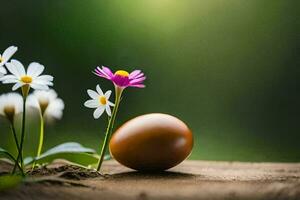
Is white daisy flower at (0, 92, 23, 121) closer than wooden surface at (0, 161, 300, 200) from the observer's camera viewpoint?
No

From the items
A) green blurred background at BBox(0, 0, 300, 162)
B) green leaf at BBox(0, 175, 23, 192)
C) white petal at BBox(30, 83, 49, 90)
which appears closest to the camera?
green leaf at BBox(0, 175, 23, 192)

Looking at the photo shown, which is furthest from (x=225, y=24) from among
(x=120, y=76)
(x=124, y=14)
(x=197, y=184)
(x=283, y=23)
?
(x=197, y=184)

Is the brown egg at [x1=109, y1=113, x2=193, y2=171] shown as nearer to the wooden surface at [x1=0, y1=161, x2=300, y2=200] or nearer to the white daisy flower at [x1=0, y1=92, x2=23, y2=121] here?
the wooden surface at [x1=0, y1=161, x2=300, y2=200]

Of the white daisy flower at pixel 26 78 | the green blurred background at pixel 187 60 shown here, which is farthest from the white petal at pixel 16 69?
the green blurred background at pixel 187 60

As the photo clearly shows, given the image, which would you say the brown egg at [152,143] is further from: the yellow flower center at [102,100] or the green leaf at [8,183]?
the green leaf at [8,183]

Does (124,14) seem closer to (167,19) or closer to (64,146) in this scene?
(167,19)

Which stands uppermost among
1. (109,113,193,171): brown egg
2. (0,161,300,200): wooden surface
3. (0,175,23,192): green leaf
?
(109,113,193,171): brown egg

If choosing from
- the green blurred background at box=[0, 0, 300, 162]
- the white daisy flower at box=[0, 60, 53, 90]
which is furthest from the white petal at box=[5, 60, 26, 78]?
the green blurred background at box=[0, 0, 300, 162]

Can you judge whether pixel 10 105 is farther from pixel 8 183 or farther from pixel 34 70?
pixel 8 183
